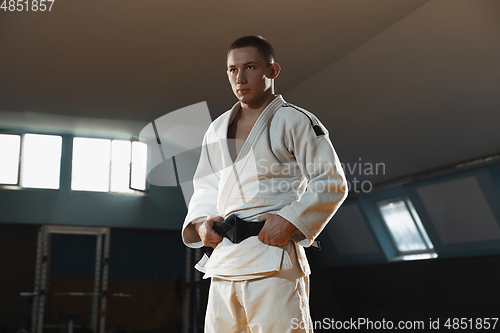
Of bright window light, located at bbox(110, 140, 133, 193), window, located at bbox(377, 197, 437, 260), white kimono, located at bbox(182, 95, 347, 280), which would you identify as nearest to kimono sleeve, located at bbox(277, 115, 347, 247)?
white kimono, located at bbox(182, 95, 347, 280)

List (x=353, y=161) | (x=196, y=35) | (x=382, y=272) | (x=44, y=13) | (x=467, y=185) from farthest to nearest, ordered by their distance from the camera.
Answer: (x=382, y=272) < (x=353, y=161) < (x=467, y=185) < (x=196, y=35) < (x=44, y=13)

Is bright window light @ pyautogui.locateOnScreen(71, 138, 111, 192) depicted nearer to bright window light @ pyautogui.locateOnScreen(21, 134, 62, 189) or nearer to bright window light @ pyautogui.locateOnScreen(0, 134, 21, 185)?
bright window light @ pyautogui.locateOnScreen(21, 134, 62, 189)

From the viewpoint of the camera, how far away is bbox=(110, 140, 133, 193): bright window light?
924 cm

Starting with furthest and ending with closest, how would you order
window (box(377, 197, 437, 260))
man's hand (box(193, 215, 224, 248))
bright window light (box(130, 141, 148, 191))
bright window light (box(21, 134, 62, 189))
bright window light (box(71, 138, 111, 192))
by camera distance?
bright window light (box(130, 141, 148, 191)) → bright window light (box(71, 138, 111, 192)) → bright window light (box(21, 134, 62, 189)) → window (box(377, 197, 437, 260)) → man's hand (box(193, 215, 224, 248))

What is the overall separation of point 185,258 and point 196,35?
569 centimetres

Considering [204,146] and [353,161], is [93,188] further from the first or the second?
[204,146]

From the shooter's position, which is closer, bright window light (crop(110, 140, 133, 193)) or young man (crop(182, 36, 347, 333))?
young man (crop(182, 36, 347, 333))

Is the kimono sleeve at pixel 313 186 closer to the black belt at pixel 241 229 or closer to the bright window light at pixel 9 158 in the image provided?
the black belt at pixel 241 229

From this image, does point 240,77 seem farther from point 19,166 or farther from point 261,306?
point 19,166

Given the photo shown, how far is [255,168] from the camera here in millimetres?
1277

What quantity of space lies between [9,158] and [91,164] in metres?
1.42

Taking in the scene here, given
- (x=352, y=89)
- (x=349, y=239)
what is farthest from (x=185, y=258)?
(x=352, y=89)

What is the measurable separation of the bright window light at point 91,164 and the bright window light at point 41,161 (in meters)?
0.32

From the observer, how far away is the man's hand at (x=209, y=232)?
1.24m
